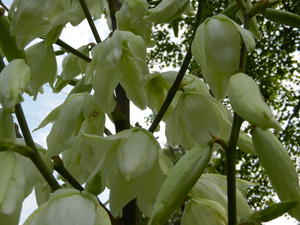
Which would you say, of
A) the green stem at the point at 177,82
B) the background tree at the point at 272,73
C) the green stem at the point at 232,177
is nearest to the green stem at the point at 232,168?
the green stem at the point at 232,177

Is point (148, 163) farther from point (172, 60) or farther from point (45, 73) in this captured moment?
point (172, 60)

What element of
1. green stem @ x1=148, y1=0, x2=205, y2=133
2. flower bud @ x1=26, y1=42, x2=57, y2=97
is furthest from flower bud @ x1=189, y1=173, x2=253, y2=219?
flower bud @ x1=26, y1=42, x2=57, y2=97

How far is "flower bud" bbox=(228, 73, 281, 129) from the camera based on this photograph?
489 mm

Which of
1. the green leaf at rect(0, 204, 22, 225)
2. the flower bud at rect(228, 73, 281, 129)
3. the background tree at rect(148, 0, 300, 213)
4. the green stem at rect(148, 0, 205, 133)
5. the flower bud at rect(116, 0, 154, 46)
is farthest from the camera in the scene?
the background tree at rect(148, 0, 300, 213)

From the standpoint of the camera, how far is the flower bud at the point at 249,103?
0.49 metres

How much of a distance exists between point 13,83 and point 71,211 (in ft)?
0.52

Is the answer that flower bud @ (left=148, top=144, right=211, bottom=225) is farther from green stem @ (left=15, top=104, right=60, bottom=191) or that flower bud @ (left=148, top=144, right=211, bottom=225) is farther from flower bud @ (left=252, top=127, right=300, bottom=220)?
green stem @ (left=15, top=104, right=60, bottom=191)

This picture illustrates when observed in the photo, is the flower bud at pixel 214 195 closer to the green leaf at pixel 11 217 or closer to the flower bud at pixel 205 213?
the flower bud at pixel 205 213

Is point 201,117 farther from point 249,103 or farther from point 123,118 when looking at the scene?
point 249,103

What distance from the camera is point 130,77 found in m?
0.77

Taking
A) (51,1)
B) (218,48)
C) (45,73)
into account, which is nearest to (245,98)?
(218,48)

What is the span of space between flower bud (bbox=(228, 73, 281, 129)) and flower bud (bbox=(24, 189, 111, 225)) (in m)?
0.19

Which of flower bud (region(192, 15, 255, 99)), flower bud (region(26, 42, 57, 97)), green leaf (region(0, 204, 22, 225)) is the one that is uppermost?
flower bud (region(26, 42, 57, 97))

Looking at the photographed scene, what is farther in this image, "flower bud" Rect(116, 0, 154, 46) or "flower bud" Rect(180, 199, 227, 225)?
"flower bud" Rect(116, 0, 154, 46)
